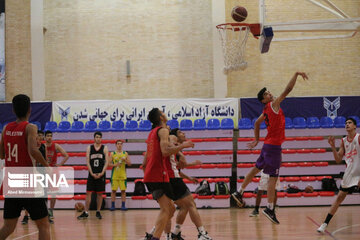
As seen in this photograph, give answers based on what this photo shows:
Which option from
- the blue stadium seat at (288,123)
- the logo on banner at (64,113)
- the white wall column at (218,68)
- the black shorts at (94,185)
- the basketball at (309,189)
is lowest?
the basketball at (309,189)

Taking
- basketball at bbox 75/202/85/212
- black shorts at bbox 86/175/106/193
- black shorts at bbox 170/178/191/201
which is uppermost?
black shorts at bbox 170/178/191/201

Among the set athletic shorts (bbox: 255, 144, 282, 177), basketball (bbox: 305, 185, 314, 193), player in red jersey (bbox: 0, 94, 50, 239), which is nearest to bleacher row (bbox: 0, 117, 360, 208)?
basketball (bbox: 305, 185, 314, 193)

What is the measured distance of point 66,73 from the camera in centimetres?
1950

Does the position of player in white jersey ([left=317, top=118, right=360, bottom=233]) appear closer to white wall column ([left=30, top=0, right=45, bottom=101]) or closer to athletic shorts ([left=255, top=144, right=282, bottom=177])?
athletic shorts ([left=255, top=144, right=282, bottom=177])

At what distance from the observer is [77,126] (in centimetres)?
1744

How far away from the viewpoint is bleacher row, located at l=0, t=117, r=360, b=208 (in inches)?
569

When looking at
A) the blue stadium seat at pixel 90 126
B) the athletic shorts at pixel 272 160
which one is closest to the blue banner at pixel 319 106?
the blue stadium seat at pixel 90 126

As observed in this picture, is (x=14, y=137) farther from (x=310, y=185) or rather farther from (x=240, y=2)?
(x=240, y=2)

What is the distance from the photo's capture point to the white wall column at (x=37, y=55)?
18922mm

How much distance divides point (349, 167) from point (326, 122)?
823 cm

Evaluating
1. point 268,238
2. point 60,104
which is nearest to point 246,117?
point 60,104

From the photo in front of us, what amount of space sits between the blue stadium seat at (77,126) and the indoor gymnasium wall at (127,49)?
6.79 ft

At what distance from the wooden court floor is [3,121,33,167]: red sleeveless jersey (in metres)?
3.55

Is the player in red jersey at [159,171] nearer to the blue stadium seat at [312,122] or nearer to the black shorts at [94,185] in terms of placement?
the black shorts at [94,185]
